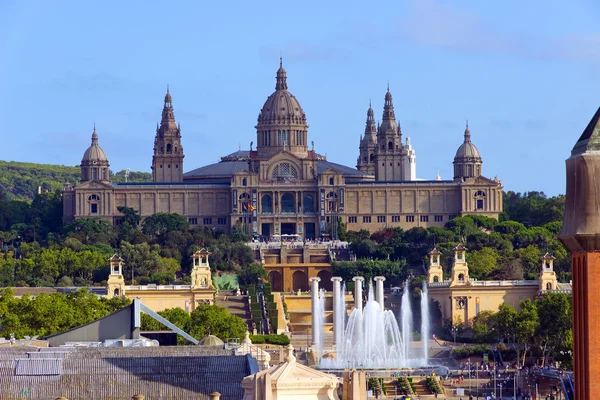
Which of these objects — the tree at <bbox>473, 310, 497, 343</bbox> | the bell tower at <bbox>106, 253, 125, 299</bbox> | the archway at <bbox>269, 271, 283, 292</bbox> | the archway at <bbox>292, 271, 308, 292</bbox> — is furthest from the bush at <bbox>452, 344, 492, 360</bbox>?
the archway at <bbox>292, 271, 308, 292</bbox>

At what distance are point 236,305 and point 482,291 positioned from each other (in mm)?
17513

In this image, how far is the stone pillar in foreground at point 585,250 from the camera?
51.1 metres

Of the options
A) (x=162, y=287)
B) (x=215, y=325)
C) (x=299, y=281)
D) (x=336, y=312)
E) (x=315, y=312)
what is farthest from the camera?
(x=299, y=281)

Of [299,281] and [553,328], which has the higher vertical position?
[299,281]

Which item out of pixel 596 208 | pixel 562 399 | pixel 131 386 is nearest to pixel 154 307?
pixel 562 399

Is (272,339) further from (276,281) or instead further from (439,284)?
(276,281)

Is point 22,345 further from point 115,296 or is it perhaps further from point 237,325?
point 115,296

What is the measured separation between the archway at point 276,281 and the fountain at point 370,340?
135ft

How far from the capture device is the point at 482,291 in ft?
482

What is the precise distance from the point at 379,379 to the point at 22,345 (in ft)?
113

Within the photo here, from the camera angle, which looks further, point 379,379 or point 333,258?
point 333,258

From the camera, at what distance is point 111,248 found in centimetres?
18112

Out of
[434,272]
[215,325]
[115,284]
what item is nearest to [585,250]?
[215,325]

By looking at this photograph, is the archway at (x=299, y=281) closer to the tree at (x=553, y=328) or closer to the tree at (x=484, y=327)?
the tree at (x=484, y=327)
